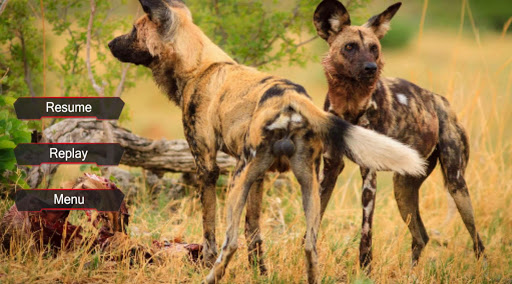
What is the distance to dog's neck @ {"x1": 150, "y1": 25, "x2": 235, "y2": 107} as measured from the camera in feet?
14.7

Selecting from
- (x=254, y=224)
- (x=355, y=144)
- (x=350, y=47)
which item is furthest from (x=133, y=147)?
(x=355, y=144)

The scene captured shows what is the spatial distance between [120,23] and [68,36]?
0.87 metres

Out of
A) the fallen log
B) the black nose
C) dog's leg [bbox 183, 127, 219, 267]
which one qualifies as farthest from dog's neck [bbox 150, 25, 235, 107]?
the fallen log

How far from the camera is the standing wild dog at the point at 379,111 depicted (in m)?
4.40

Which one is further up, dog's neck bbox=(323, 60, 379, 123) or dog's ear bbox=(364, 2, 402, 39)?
dog's ear bbox=(364, 2, 402, 39)

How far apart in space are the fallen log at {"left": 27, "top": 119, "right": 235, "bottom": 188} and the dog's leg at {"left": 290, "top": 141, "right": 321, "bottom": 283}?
115 inches

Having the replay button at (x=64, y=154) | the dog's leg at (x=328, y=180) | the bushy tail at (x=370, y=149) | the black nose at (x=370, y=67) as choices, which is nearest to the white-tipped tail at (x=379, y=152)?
the bushy tail at (x=370, y=149)

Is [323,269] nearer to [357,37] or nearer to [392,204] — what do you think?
[357,37]

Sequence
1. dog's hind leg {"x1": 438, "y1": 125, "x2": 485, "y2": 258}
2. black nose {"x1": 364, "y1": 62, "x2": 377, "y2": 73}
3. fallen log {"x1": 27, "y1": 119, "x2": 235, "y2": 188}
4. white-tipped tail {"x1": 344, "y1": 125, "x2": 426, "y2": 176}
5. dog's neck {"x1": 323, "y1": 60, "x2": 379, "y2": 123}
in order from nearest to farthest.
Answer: white-tipped tail {"x1": 344, "y1": 125, "x2": 426, "y2": 176}, black nose {"x1": 364, "y1": 62, "x2": 377, "y2": 73}, dog's neck {"x1": 323, "y1": 60, "x2": 379, "y2": 123}, dog's hind leg {"x1": 438, "y1": 125, "x2": 485, "y2": 258}, fallen log {"x1": 27, "y1": 119, "x2": 235, "y2": 188}

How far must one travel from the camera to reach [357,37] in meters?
4.41

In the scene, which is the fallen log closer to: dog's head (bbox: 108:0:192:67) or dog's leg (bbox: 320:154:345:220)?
dog's head (bbox: 108:0:192:67)

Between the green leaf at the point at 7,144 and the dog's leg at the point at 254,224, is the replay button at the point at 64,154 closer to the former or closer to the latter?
the green leaf at the point at 7,144

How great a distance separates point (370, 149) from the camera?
3297 mm

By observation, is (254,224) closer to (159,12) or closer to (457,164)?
(159,12)
